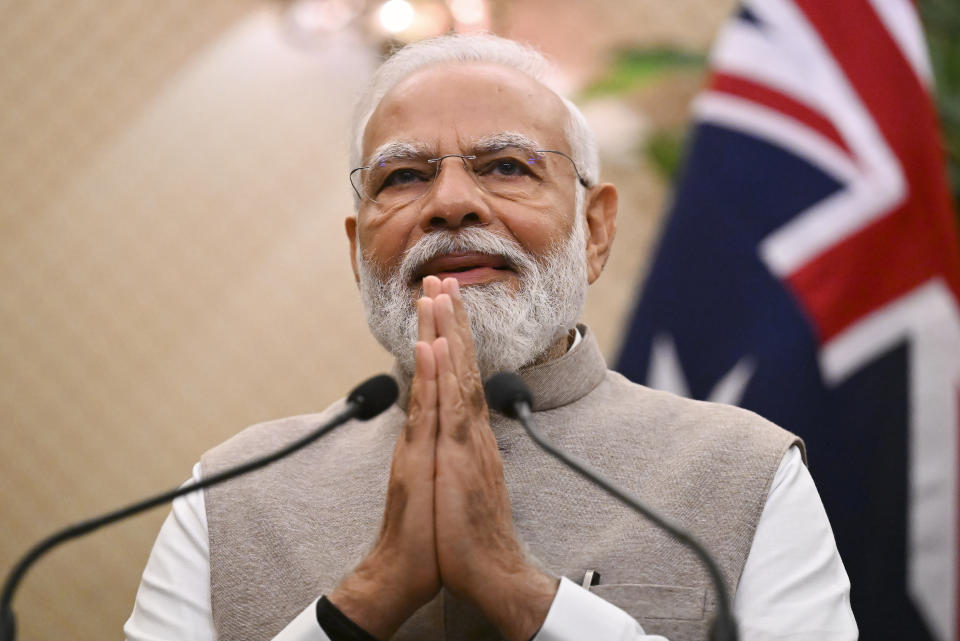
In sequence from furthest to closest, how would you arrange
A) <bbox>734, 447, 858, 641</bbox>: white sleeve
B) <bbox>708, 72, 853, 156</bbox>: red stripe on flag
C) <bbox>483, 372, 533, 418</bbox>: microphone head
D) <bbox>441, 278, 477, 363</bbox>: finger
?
<bbox>708, 72, 853, 156</bbox>: red stripe on flag → <bbox>441, 278, 477, 363</bbox>: finger → <bbox>734, 447, 858, 641</bbox>: white sleeve → <bbox>483, 372, 533, 418</bbox>: microphone head

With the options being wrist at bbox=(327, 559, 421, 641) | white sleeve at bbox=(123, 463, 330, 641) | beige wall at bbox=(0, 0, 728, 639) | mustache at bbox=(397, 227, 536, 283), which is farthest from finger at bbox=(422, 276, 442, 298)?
beige wall at bbox=(0, 0, 728, 639)

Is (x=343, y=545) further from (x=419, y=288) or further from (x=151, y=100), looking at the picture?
(x=151, y=100)

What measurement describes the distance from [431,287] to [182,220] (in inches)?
96.2


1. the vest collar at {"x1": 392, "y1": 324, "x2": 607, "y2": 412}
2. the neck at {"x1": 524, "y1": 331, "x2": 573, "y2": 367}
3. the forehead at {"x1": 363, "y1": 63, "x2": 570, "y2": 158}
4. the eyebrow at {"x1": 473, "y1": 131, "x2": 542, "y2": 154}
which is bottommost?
the vest collar at {"x1": 392, "y1": 324, "x2": 607, "y2": 412}

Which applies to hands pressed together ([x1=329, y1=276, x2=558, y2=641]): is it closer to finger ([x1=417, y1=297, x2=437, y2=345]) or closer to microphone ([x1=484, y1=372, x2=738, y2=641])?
finger ([x1=417, y1=297, x2=437, y2=345])

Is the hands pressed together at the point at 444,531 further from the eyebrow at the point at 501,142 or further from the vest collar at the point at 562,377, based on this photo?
the eyebrow at the point at 501,142

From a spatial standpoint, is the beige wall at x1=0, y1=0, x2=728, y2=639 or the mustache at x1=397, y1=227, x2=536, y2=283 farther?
the beige wall at x1=0, y1=0, x2=728, y2=639

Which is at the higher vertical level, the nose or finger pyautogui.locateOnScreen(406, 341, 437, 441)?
the nose

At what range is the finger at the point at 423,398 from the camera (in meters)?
1.35

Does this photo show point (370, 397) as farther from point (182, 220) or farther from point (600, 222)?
point (182, 220)

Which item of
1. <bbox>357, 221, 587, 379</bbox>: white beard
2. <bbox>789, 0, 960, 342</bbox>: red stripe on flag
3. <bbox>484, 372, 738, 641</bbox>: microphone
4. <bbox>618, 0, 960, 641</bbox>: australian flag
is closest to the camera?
<bbox>484, 372, 738, 641</bbox>: microphone

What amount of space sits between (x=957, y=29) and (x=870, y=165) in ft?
3.29

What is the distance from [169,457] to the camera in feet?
11.6

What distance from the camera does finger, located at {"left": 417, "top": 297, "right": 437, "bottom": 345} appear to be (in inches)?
55.5
